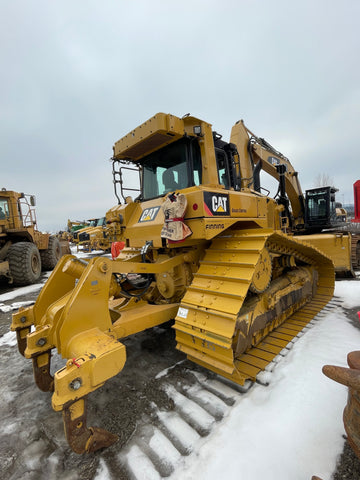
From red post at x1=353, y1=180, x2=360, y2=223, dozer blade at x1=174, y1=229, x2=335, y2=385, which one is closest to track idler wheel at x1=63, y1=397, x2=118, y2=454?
dozer blade at x1=174, y1=229, x2=335, y2=385

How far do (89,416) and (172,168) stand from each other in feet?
10.3

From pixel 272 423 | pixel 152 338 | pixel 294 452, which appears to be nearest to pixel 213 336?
pixel 272 423

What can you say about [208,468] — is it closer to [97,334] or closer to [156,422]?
[156,422]

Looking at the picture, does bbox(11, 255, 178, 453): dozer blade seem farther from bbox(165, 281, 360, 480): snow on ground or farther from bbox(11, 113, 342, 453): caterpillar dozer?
bbox(165, 281, 360, 480): snow on ground

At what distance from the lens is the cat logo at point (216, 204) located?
111 inches

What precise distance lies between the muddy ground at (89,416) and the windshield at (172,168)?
7.85 feet

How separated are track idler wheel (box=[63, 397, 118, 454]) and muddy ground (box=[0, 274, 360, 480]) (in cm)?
17

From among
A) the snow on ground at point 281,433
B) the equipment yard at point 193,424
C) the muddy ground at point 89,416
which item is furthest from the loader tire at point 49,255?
the snow on ground at point 281,433

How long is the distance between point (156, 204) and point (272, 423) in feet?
9.22

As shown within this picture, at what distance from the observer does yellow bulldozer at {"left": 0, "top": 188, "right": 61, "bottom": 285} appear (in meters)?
8.39

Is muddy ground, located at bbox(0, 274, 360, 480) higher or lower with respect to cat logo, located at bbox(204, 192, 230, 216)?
lower

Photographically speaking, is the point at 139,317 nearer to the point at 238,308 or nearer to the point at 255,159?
the point at 238,308

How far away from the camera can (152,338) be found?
12.8 ft

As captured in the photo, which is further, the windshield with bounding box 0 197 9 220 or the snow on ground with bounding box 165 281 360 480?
the windshield with bounding box 0 197 9 220
